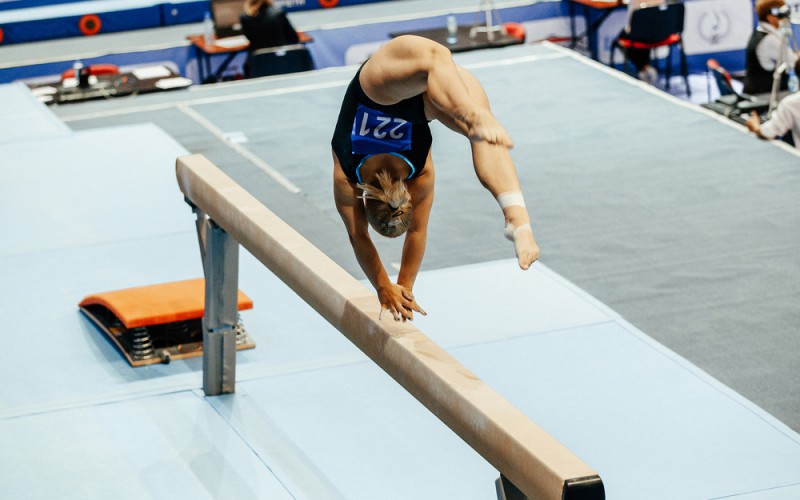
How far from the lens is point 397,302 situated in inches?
123

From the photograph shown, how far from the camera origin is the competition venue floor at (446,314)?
12.6 feet

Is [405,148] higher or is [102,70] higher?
[405,148]

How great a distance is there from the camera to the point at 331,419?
163 inches

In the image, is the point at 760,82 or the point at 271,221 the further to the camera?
the point at 760,82

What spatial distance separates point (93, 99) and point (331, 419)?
555 cm

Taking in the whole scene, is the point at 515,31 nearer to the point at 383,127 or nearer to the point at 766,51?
the point at 766,51

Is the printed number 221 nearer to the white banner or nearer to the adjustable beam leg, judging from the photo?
the adjustable beam leg

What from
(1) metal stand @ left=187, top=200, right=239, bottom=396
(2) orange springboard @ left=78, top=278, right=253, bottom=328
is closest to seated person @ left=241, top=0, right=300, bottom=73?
(2) orange springboard @ left=78, top=278, right=253, bottom=328

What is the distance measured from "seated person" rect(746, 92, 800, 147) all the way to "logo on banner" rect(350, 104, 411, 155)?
484 centimetres

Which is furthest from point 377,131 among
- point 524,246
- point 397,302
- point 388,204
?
point 524,246

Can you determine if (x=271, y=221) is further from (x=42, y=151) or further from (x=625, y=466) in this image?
(x=42, y=151)

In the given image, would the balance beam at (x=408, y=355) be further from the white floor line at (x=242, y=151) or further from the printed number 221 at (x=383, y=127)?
the white floor line at (x=242, y=151)

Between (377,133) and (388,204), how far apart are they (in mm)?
190

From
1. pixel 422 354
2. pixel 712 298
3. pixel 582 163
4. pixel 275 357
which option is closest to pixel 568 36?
pixel 582 163
